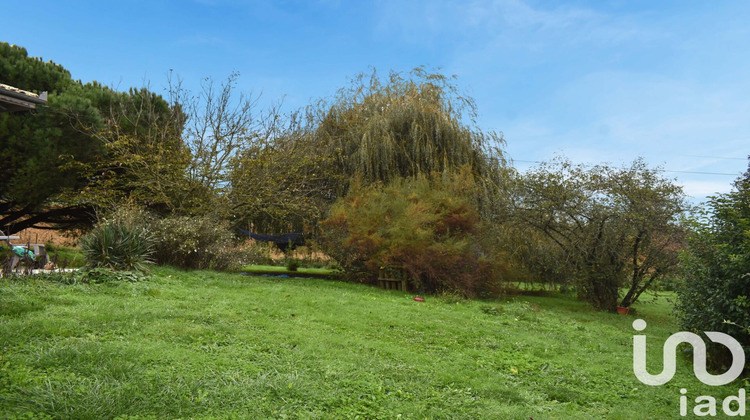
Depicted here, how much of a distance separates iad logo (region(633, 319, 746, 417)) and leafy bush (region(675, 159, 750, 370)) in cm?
14

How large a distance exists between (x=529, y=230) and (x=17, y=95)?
11.7 m

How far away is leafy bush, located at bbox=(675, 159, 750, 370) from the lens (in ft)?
19.5

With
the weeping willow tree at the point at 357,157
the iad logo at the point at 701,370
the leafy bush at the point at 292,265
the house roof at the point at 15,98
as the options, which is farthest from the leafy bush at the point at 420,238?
the house roof at the point at 15,98

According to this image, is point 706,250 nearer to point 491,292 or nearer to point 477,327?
point 477,327

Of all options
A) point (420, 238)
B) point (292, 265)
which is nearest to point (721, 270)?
point (420, 238)

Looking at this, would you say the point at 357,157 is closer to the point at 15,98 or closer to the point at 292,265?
the point at 292,265

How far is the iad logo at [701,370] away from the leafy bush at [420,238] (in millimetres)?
5066

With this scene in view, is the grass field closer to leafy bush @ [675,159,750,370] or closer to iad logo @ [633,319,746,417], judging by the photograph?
iad logo @ [633,319,746,417]

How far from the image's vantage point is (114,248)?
376 inches

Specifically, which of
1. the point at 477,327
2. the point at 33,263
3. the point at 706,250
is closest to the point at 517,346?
the point at 477,327

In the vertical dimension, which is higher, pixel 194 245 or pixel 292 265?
pixel 194 245

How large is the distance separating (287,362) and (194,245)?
7825 millimetres

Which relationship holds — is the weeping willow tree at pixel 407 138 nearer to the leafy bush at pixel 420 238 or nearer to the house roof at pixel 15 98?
the leafy bush at pixel 420 238

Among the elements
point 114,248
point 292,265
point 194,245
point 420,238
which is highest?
point 420,238
